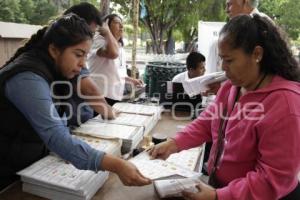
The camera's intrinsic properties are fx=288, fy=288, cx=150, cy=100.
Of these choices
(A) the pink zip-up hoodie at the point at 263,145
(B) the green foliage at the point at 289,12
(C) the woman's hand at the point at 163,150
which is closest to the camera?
(A) the pink zip-up hoodie at the point at 263,145

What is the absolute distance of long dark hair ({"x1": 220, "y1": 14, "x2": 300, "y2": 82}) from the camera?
0.96 meters

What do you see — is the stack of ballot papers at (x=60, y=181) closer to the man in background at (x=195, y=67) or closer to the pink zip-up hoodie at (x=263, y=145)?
the pink zip-up hoodie at (x=263, y=145)

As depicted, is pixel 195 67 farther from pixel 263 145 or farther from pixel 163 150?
pixel 263 145

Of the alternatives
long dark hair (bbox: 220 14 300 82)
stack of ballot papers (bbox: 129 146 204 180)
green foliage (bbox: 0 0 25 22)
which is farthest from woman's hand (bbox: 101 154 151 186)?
green foliage (bbox: 0 0 25 22)

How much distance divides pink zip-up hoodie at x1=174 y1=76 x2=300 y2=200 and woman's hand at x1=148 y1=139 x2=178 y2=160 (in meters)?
0.28

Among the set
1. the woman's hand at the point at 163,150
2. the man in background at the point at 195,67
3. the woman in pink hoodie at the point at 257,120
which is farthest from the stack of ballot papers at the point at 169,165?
the man in background at the point at 195,67

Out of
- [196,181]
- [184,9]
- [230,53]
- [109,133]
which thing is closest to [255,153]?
[196,181]

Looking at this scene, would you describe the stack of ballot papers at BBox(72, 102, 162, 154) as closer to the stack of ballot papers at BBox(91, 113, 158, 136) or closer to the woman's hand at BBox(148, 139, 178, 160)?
the stack of ballot papers at BBox(91, 113, 158, 136)

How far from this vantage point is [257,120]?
37.2 inches

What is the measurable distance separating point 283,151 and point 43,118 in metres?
0.81

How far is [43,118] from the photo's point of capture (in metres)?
1.03

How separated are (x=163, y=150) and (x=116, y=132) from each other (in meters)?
0.36

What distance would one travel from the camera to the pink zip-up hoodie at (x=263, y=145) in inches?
34.2

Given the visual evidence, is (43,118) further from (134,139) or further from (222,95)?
(222,95)
